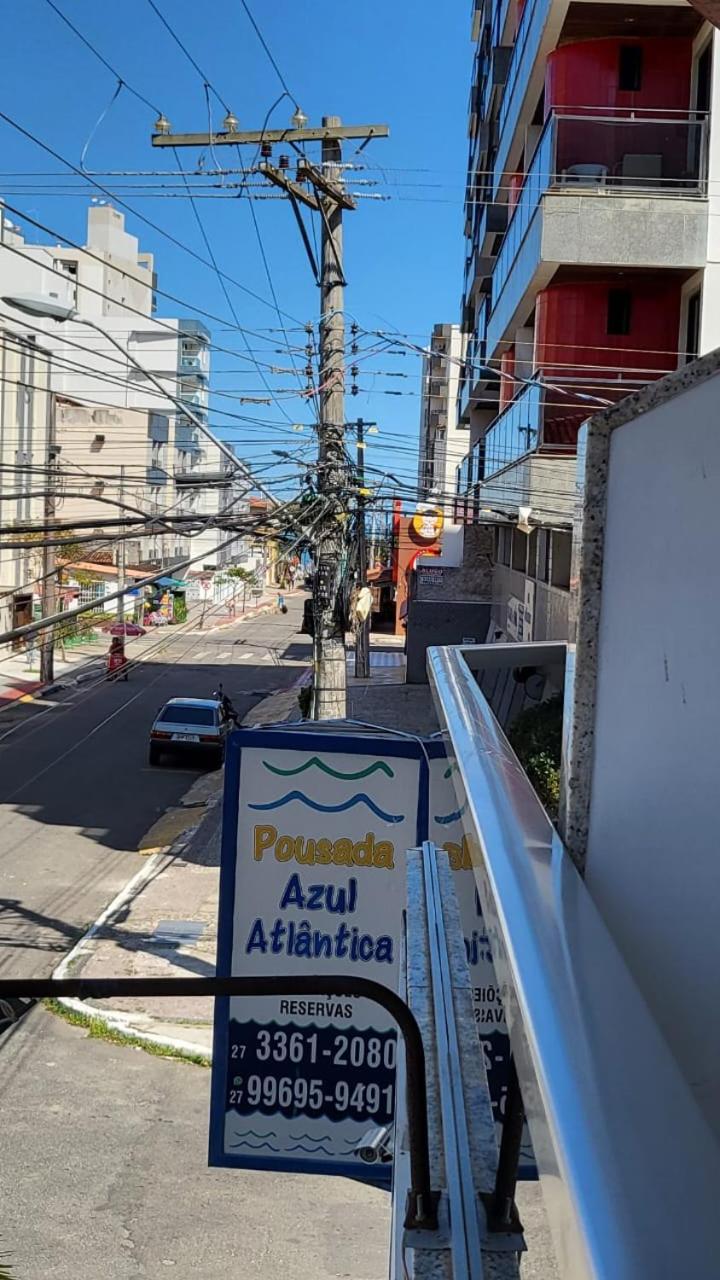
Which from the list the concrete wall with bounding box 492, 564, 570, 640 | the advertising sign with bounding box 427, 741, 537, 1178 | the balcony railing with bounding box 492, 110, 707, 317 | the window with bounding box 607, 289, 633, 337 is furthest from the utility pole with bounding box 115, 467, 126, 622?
the window with bounding box 607, 289, 633, 337

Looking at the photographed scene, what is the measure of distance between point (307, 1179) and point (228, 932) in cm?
381

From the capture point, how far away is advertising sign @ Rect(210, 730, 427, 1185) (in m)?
5.80

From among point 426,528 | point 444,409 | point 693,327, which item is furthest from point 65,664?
point 444,409

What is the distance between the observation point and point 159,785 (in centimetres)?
2341

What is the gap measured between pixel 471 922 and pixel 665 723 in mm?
3000

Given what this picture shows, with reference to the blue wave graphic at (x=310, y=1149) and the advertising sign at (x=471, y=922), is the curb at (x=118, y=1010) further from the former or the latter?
the advertising sign at (x=471, y=922)

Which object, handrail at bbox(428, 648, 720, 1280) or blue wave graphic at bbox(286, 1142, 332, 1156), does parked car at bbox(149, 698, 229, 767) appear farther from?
handrail at bbox(428, 648, 720, 1280)

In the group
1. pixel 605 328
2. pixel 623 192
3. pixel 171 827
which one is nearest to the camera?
pixel 623 192

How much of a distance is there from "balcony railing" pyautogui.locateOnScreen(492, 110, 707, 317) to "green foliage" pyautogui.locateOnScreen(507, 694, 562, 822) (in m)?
7.83

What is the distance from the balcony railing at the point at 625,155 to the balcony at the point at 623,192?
1 centimetres

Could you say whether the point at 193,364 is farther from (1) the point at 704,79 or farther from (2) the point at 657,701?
(2) the point at 657,701

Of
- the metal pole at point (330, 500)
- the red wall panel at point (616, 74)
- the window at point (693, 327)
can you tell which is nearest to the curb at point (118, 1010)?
the metal pole at point (330, 500)

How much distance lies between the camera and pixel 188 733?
24969 millimetres

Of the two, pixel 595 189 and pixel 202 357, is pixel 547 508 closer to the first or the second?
pixel 595 189
